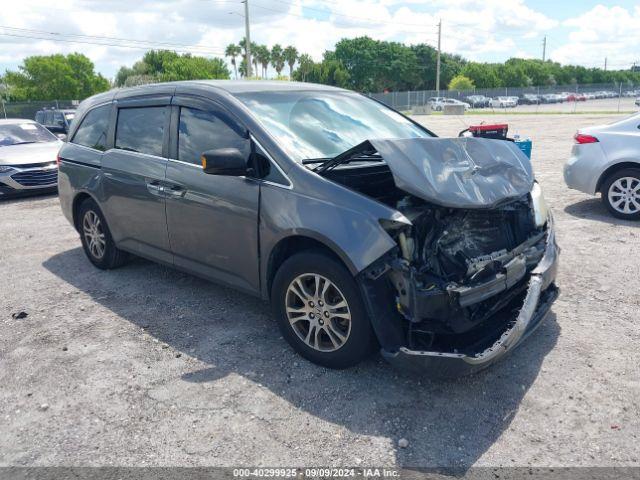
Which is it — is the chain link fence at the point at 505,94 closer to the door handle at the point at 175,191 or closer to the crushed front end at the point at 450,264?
the door handle at the point at 175,191

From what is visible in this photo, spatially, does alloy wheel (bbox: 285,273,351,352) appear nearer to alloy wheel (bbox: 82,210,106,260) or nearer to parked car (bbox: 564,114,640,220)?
alloy wheel (bbox: 82,210,106,260)

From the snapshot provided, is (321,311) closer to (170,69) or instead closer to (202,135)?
(202,135)

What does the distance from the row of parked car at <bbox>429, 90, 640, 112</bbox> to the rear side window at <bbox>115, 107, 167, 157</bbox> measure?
52.6 metres

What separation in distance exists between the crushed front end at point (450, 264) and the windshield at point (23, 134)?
34.0 feet

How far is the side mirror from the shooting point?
3676 millimetres

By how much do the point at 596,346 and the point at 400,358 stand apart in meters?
1.68

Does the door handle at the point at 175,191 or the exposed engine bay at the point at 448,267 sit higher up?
the door handle at the point at 175,191

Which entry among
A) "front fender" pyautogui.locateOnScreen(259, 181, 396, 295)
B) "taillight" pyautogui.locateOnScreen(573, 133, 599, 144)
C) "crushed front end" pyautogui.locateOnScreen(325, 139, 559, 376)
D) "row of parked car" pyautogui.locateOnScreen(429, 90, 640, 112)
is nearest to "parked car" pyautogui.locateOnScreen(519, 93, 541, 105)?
"row of parked car" pyautogui.locateOnScreen(429, 90, 640, 112)

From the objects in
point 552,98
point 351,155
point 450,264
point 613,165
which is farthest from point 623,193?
point 552,98

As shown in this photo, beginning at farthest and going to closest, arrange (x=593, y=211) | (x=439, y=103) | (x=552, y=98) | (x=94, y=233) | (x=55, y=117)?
(x=552, y=98)
(x=439, y=103)
(x=55, y=117)
(x=593, y=211)
(x=94, y=233)

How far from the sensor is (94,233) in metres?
5.82

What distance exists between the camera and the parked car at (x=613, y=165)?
275 inches

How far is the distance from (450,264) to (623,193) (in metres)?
4.98

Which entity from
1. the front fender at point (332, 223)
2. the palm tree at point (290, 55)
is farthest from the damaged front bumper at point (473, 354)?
the palm tree at point (290, 55)
